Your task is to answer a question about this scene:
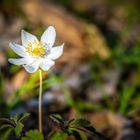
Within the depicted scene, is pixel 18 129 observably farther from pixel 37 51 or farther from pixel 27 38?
pixel 27 38

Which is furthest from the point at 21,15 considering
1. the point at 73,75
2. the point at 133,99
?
the point at 133,99

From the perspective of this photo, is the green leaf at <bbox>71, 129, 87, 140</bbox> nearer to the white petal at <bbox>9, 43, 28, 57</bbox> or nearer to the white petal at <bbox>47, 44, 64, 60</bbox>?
the white petal at <bbox>47, 44, 64, 60</bbox>

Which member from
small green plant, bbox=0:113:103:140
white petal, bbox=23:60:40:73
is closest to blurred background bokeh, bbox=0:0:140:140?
white petal, bbox=23:60:40:73

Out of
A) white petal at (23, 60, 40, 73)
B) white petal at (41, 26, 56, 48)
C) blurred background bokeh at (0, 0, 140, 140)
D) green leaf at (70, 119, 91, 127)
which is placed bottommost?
green leaf at (70, 119, 91, 127)

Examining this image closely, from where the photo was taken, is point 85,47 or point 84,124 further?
point 85,47

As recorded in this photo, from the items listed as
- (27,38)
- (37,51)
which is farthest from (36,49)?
(27,38)

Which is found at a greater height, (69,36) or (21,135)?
(69,36)

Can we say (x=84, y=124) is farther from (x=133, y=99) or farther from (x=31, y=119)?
(x=133, y=99)

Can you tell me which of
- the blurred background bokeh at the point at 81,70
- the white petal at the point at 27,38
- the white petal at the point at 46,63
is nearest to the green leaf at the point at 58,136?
the white petal at the point at 46,63
